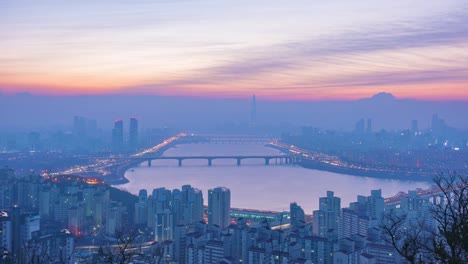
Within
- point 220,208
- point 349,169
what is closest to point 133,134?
point 349,169

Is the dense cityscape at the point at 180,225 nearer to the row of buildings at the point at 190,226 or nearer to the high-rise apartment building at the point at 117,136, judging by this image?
the row of buildings at the point at 190,226

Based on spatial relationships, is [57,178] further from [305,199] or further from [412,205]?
[412,205]

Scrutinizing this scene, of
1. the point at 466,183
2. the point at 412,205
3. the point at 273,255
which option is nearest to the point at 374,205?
the point at 412,205

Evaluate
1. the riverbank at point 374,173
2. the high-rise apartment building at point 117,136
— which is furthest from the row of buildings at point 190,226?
the high-rise apartment building at point 117,136

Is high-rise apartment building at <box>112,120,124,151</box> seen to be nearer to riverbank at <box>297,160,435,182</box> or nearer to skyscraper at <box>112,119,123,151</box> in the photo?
skyscraper at <box>112,119,123,151</box>

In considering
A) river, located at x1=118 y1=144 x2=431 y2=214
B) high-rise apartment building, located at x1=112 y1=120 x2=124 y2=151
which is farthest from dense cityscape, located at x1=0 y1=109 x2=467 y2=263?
high-rise apartment building, located at x1=112 y1=120 x2=124 y2=151

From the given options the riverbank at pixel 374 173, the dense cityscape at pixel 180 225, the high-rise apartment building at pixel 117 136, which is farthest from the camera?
the high-rise apartment building at pixel 117 136
